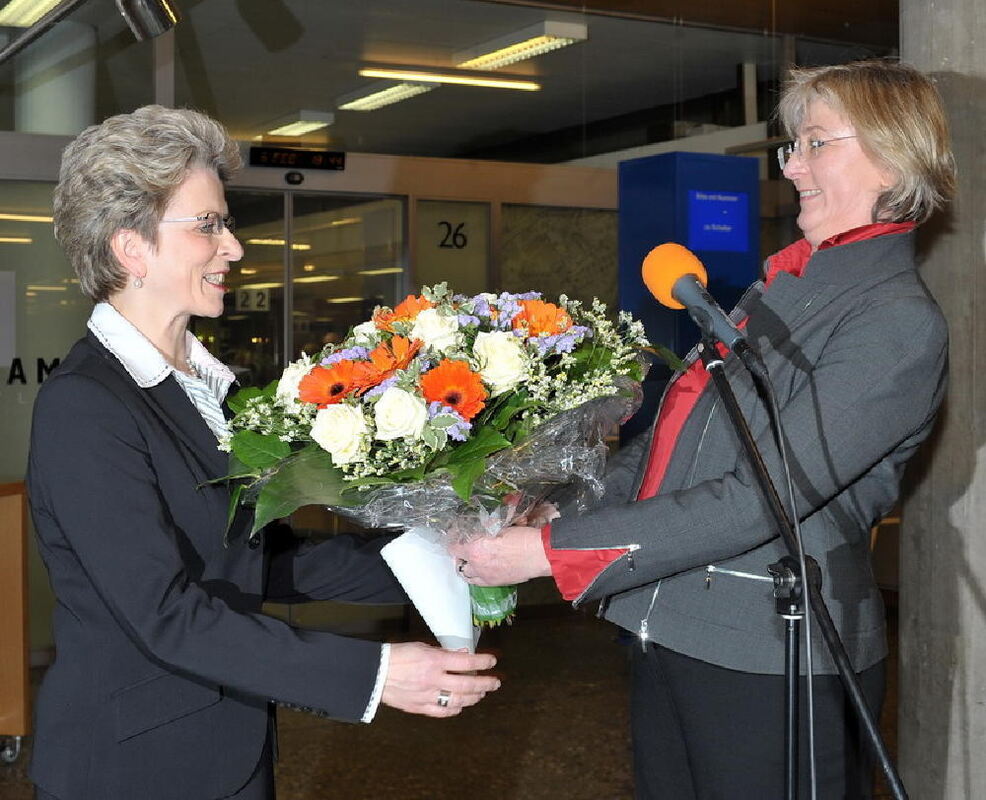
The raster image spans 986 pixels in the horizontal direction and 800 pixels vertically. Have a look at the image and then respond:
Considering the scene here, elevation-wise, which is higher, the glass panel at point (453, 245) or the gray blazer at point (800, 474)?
the glass panel at point (453, 245)

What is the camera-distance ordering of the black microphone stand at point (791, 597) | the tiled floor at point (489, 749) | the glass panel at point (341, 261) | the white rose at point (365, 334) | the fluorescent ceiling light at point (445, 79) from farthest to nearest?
the fluorescent ceiling light at point (445, 79), the glass panel at point (341, 261), the tiled floor at point (489, 749), the white rose at point (365, 334), the black microphone stand at point (791, 597)

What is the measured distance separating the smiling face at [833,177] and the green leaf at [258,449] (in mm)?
1069

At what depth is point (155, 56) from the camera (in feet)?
24.6

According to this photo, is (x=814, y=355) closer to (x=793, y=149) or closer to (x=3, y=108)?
(x=793, y=149)

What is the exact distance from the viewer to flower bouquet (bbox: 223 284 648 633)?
1884mm

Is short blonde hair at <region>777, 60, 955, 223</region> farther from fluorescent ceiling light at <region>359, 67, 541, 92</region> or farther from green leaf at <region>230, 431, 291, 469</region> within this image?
fluorescent ceiling light at <region>359, 67, 541, 92</region>

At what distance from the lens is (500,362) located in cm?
194

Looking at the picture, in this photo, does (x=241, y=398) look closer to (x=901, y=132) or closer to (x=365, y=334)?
(x=365, y=334)

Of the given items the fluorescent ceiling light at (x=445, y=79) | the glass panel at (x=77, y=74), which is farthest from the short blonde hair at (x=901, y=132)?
the fluorescent ceiling light at (x=445, y=79)

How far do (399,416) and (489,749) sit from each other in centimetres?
370

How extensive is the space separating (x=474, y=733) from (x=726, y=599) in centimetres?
346

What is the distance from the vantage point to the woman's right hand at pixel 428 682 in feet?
6.39

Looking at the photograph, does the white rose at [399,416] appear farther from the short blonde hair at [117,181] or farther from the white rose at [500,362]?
the short blonde hair at [117,181]

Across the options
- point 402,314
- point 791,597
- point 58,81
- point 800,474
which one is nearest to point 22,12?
point 58,81
